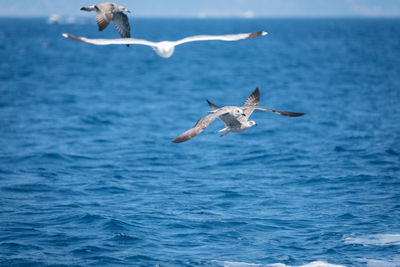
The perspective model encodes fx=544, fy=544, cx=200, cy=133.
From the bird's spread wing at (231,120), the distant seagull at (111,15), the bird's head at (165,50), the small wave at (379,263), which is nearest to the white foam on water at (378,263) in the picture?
the small wave at (379,263)

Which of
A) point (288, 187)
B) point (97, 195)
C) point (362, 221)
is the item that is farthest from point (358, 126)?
point (97, 195)

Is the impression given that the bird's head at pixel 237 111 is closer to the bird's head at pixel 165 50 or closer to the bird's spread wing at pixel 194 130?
the bird's spread wing at pixel 194 130

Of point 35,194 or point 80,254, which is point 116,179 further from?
point 80,254

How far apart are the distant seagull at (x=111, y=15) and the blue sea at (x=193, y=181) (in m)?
6.13

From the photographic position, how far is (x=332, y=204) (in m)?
19.2

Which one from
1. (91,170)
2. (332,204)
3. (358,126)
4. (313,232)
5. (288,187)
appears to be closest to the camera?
(313,232)

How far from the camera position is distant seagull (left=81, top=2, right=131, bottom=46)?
14.1 metres

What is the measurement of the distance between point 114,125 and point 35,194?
45.3 ft

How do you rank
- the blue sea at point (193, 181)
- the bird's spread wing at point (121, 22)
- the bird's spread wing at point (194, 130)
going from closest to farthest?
the bird's spread wing at point (194, 130) → the bird's spread wing at point (121, 22) → the blue sea at point (193, 181)

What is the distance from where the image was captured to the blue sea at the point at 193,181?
15398 mm

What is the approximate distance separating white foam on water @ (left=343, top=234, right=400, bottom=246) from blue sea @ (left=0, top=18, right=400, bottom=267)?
2.4 inches

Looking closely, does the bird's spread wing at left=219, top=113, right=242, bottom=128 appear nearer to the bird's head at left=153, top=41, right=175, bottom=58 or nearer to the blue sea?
the bird's head at left=153, top=41, right=175, bottom=58

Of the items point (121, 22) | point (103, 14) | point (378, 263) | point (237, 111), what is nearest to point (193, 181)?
point (237, 111)

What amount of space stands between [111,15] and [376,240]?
10.0 meters
